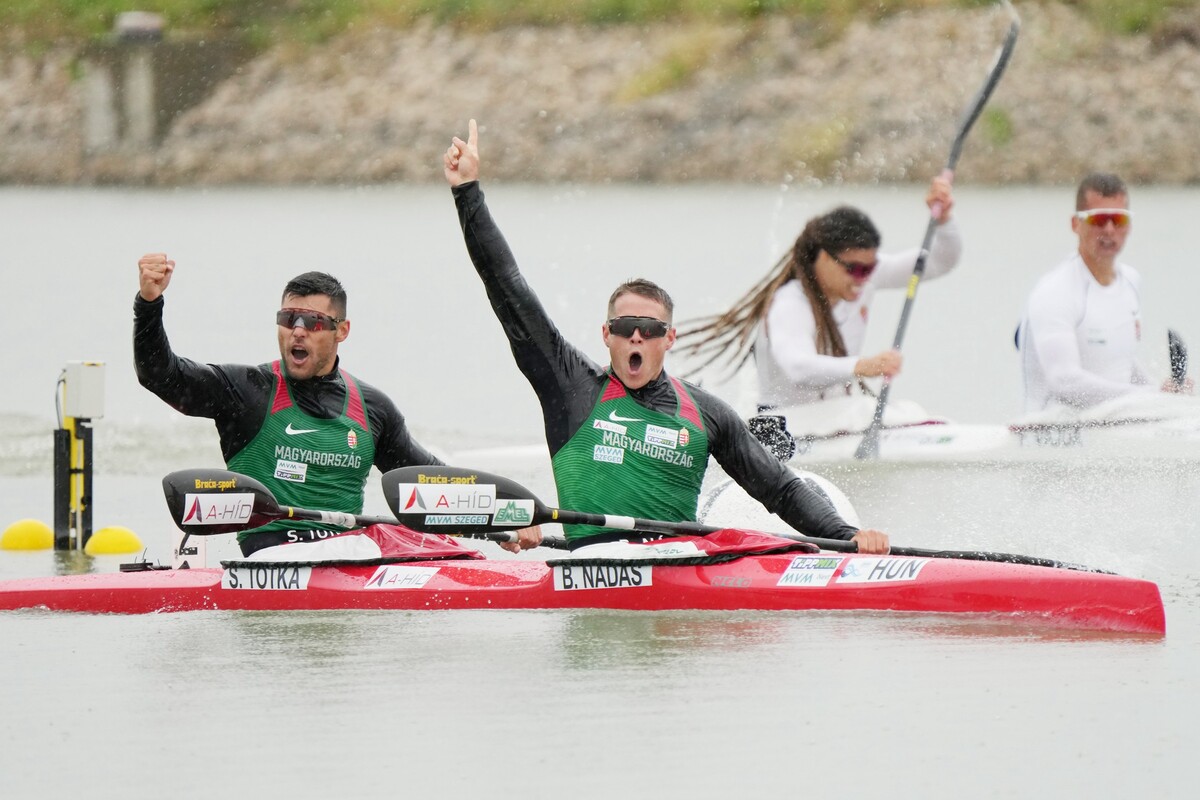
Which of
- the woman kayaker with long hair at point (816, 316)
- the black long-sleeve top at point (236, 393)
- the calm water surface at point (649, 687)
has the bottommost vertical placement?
the calm water surface at point (649, 687)

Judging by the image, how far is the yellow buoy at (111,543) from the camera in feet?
30.5

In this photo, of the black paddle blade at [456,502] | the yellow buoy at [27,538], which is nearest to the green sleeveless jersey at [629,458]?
the black paddle blade at [456,502]

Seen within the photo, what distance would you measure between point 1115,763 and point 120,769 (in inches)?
95.4

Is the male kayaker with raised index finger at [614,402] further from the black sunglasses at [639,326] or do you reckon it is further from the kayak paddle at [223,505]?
the kayak paddle at [223,505]

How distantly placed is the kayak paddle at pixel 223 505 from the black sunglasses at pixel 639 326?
33.1 inches

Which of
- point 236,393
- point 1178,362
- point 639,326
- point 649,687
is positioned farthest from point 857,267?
point 649,687

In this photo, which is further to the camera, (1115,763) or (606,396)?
(606,396)

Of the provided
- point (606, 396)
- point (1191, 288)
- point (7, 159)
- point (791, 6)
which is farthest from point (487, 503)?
point (7, 159)

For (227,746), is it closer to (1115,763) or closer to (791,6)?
(1115,763)

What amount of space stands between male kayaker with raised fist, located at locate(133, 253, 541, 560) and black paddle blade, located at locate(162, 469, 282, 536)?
0.21 meters

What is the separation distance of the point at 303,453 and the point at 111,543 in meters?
2.57

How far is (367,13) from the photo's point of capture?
4291 cm

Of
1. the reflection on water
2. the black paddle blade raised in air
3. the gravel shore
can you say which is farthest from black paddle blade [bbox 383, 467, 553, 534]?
the gravel shore

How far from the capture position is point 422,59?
4222 centimetres
